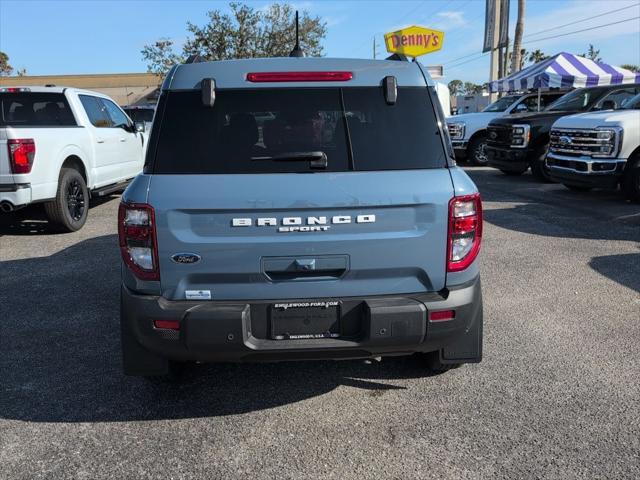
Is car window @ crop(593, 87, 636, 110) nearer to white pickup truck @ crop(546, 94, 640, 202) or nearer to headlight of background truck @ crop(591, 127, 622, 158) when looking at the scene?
white pickup truck @ crop(546, 94, 640, 202)

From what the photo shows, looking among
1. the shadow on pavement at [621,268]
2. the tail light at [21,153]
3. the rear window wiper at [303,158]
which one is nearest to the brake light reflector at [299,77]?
the rear window wiper at [303,158]

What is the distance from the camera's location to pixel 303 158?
2.92 meters

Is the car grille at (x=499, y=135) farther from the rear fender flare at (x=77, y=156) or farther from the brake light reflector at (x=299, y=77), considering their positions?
the brake light reflector at (x=299, y=77)

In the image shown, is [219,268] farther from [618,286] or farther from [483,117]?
[483,117]

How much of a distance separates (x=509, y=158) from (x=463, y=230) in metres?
10.5

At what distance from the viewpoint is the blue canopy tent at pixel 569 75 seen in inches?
645

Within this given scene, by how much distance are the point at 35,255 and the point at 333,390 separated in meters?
5.06

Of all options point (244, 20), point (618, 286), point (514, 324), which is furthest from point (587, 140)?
point (244, 20)

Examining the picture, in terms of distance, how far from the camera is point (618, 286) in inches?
215

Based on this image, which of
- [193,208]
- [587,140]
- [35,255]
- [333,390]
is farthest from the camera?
[587,140]

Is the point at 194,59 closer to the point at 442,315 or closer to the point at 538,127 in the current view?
the point at 442,315

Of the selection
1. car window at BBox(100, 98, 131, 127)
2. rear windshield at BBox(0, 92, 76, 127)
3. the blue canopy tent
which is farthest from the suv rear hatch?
A: the blue canopy tent

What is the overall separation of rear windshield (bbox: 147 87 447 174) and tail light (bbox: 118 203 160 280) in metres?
0.25

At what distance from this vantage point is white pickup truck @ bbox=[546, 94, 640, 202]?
9.05m
